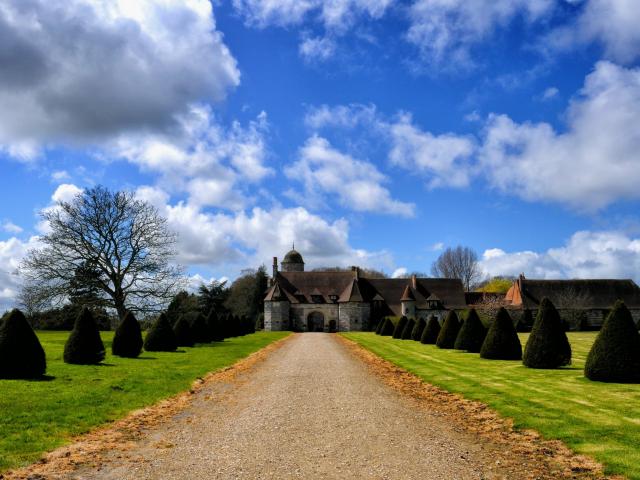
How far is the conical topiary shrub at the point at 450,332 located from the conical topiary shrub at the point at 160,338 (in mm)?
13352

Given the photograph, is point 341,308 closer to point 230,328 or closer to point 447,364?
point 230,328

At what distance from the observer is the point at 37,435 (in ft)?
25.1

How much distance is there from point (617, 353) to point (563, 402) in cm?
371

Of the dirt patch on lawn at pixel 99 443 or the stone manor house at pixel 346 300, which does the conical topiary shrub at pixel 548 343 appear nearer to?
the dirt patch on lawn at pixel 99 443

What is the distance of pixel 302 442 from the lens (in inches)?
287

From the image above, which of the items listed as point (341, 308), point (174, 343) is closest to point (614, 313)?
point (174, 343)

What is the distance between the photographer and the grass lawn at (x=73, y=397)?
739 cm

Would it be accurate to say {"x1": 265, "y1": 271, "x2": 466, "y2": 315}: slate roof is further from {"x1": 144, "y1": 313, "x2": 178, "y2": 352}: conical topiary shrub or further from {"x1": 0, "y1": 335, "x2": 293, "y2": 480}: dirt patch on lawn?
{"x1": 0, "y1": 335, "x2": 293, "y2": 480}: dirt patch on lawn

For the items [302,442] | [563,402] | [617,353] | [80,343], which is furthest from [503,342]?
[80,343]

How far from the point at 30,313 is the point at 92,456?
88.4ft

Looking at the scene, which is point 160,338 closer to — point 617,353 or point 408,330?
point 617,353

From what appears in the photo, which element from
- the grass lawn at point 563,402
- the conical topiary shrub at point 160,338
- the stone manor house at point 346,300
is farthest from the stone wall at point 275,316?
the grass lawn at point 563,402

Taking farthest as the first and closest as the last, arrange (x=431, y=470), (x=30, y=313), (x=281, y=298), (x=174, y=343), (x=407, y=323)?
1. (x=281, y=298)
2. (x=407, y=323)
3. (x=30, y=313)
4. (x=174, y=343)
5. (x=431, y=470)

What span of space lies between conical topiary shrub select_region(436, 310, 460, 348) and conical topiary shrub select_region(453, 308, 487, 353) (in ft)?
5.49
